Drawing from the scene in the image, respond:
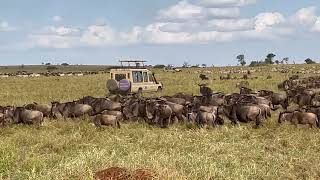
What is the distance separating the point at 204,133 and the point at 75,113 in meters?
6.57

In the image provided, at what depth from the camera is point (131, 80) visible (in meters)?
32.3

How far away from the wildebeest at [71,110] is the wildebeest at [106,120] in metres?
2.47

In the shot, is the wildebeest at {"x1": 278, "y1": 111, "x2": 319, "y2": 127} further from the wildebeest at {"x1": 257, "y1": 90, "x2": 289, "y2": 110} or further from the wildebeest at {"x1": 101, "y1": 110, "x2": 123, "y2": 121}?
the wildebeest at {"x1": 101, "y1": 110, "x2": 123, "y2": 121}

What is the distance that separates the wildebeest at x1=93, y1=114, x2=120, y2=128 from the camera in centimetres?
1800

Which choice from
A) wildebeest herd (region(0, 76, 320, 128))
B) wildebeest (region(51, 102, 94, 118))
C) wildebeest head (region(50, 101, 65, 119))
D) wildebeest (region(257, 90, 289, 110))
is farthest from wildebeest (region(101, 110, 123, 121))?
wildebeest (region(257, 90, 289, 110))

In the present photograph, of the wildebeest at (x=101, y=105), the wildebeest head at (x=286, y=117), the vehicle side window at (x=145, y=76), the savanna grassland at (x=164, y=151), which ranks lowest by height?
the savanna grassland at (x=164, y=151)

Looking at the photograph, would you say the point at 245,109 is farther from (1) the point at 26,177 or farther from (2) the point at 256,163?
(1) the point at 26,177

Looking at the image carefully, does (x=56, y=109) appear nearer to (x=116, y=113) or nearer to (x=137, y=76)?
(x=116, y=113)

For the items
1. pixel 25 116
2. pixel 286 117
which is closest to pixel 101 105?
pixel 25 116

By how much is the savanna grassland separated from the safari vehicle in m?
11.9

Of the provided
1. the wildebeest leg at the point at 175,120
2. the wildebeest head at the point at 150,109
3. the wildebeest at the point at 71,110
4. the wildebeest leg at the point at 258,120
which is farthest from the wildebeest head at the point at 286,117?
the wildebeest at the point at 71,110

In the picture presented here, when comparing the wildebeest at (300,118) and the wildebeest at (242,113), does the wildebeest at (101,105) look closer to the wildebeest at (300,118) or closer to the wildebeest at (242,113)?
the wildebeest at (242,113)

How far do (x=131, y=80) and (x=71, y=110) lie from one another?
11.7 metres

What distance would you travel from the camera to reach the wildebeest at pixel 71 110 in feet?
67.7
